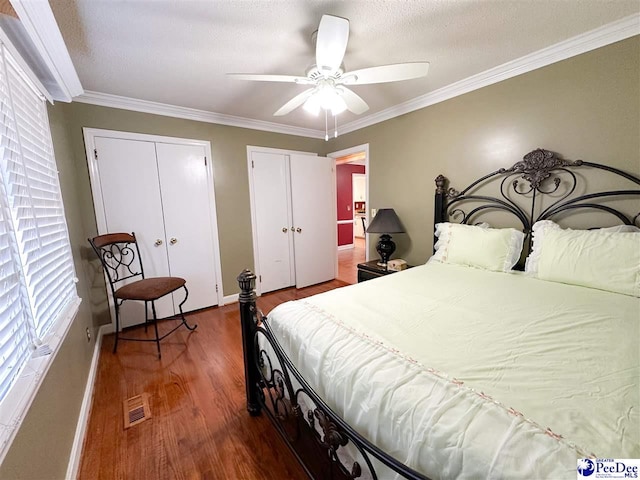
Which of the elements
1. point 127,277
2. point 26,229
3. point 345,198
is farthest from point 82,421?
point 345,198

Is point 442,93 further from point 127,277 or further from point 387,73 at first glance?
point 127,277

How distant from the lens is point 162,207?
9.29 feet

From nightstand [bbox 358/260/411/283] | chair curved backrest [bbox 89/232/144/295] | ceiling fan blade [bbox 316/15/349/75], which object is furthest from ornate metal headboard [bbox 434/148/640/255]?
chair curved backrest [bbox 89/232/144/295]

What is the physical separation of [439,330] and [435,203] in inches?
72.9

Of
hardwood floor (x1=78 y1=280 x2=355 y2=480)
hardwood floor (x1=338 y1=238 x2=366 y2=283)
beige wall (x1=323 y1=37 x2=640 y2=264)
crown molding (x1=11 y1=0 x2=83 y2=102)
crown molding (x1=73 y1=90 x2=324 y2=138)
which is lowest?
hardwood floor (x1=78 y1=280 x2=355 y2=480)

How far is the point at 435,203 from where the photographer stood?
272cm

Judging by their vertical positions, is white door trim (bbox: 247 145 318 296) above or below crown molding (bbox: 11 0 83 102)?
below

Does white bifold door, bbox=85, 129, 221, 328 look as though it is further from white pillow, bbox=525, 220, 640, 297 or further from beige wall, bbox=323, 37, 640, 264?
white pillow, bbox=525, 220, 640, 297

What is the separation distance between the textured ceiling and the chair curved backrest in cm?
137

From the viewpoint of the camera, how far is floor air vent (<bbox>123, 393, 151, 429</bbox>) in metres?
Result: 1.58

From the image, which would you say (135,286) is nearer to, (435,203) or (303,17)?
(303,17)

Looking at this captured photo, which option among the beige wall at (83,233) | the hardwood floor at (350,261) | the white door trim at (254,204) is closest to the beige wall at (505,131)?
the white door trim at (254,204)

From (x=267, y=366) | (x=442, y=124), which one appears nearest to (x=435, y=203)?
(x=442, y=124)

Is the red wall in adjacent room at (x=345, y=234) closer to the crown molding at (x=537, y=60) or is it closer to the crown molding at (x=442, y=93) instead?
the crown molding at (x=442, y=93)
